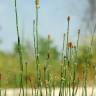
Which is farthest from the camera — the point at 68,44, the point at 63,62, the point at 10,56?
the point at 10,56

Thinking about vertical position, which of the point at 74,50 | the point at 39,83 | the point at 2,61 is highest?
the point at 74,50

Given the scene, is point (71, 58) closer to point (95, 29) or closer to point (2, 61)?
point (95, 29)

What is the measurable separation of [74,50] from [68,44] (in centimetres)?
20

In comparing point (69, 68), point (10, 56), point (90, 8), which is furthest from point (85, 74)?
point (10, 56)

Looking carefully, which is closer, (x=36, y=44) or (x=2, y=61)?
(x=36, y=44)

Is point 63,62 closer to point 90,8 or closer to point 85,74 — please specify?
point 85,74

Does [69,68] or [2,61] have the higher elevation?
[69,68]

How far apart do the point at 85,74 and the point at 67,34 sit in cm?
33

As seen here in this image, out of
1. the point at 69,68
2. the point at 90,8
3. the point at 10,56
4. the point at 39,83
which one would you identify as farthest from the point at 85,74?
the point at 10,56

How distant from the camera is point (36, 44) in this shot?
10.5 ft

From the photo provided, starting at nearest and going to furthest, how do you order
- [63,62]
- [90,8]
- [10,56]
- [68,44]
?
[68,44]
[63,62]
[90,8]
[10,56]

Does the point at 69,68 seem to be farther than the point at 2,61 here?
No

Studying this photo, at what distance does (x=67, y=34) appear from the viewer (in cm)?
320

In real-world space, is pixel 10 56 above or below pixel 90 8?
below
